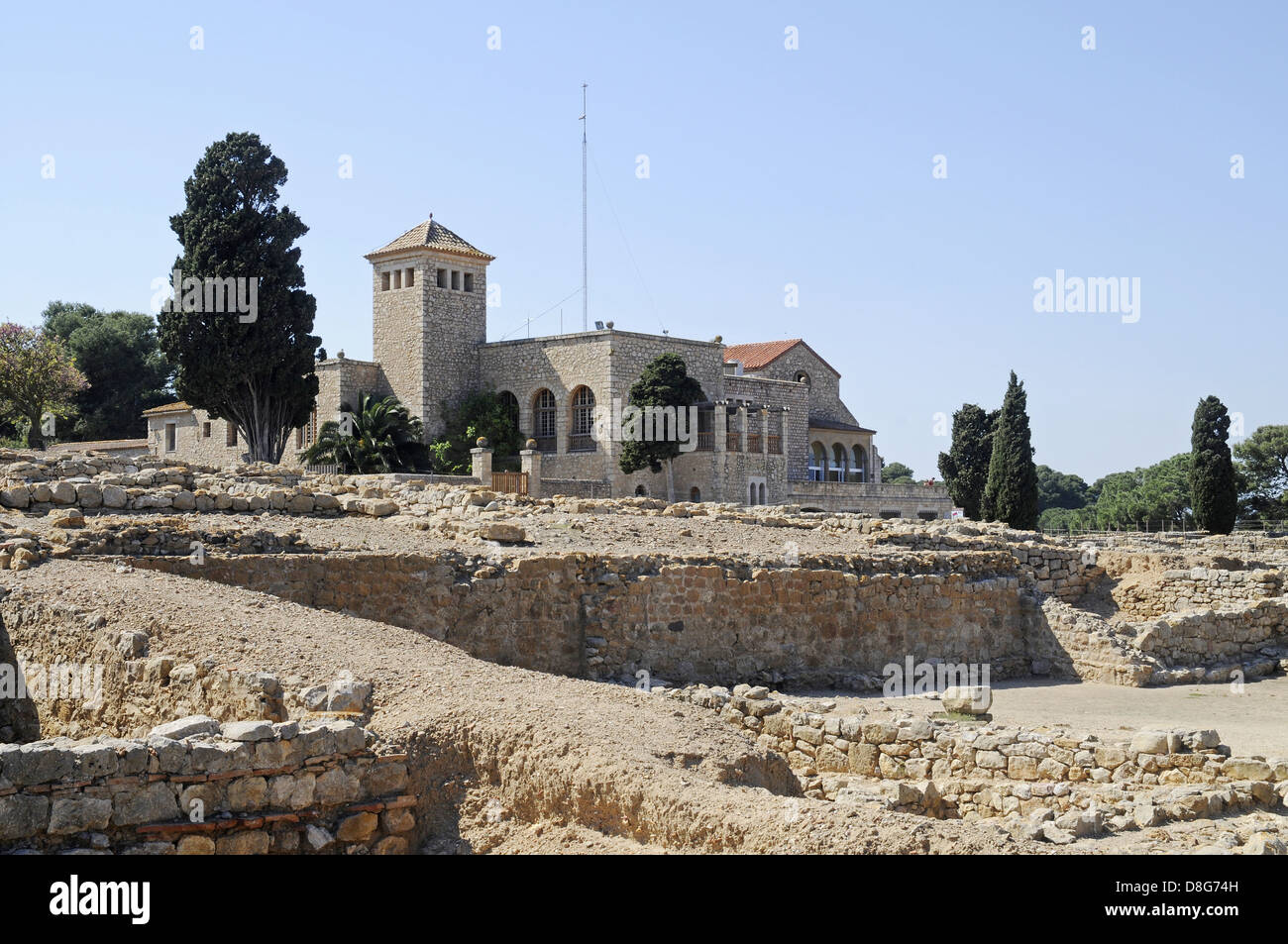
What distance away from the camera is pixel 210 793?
6.64 meters

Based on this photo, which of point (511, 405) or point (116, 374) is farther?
point (116, 374)

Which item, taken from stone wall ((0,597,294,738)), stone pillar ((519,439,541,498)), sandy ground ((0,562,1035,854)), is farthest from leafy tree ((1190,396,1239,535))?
stone wall ((0,597,294,738))

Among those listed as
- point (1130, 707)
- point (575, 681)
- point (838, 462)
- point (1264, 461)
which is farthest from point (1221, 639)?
point (1264, 461)

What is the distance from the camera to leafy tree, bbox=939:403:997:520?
165 ft

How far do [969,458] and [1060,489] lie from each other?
56659 mm

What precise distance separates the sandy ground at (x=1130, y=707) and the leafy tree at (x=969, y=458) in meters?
33.1

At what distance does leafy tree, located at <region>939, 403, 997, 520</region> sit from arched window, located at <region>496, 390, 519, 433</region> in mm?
17369

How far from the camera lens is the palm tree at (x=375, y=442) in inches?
1602

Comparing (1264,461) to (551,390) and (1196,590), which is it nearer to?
(551,390)

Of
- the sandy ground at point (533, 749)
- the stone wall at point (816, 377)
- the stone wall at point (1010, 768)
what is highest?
the stone wall at point (816, 377)

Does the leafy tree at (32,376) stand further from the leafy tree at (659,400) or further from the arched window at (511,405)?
the leafy tree at (659,400)

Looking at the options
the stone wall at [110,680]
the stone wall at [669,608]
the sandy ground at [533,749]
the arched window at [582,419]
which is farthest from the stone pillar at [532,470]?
the stone wall at [110,680]

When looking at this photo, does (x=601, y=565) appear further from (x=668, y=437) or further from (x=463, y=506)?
(x=668, y=437)

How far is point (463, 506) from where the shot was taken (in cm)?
1925
